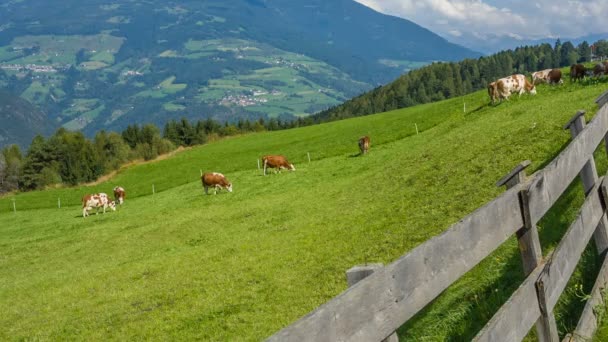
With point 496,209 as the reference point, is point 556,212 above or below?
below

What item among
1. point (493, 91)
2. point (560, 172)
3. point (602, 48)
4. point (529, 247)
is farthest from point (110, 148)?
point (602, 48)

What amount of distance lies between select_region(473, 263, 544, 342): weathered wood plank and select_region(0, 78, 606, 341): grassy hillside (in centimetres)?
168

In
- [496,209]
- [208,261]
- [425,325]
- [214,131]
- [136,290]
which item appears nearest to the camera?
[496,209]

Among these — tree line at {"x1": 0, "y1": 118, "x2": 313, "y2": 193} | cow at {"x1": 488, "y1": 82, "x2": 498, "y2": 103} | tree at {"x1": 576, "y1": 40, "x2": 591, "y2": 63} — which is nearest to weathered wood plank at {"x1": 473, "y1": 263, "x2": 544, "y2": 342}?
cow at {"x1": 488, "y1": 82, "x2": 498, "y2": 103}

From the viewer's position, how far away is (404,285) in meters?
3.49

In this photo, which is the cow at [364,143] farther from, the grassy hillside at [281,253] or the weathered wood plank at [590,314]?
the weathered wood plank at [590,314]

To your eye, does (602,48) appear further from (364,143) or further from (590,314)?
(590,314)

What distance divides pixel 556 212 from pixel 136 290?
47.3 feet

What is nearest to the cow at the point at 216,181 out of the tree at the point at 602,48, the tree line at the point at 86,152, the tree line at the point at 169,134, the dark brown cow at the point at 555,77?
the dark brown cow at the point at 555,77

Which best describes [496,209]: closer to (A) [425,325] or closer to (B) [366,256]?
(A) [425,325]

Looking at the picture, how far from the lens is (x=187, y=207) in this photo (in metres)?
38.1

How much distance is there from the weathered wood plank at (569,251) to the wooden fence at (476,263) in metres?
0.01

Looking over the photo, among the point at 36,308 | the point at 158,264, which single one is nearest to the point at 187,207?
the point at 158,264

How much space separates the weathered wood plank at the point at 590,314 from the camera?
212 inches
